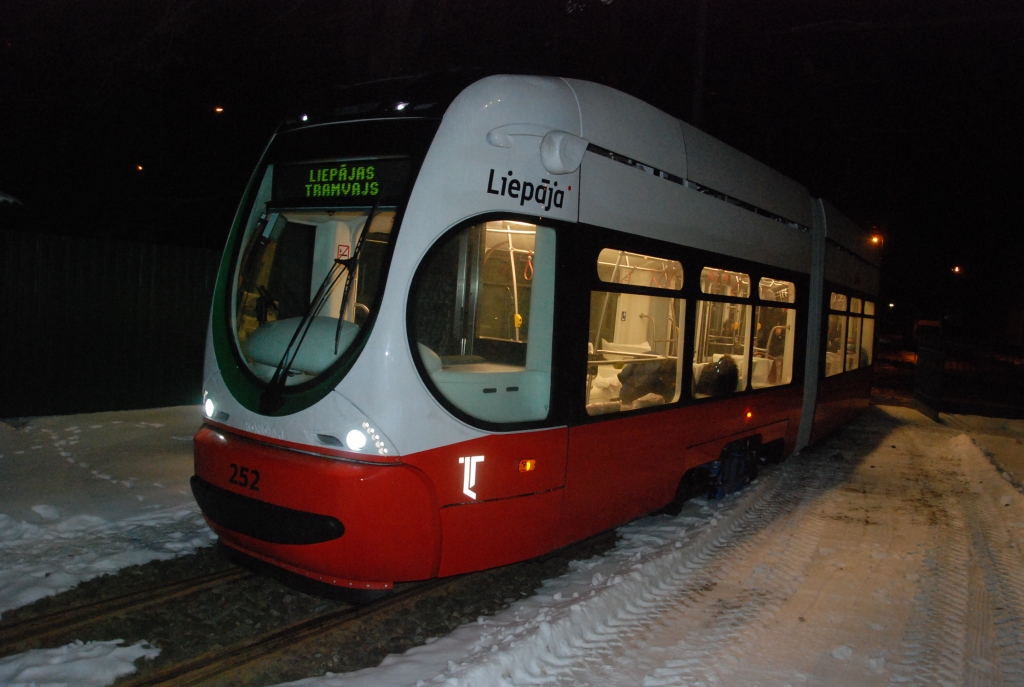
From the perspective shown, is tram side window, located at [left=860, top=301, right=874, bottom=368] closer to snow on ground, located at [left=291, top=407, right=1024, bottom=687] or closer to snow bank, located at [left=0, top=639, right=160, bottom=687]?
snow on ground, located at [left=291, top=407, right=1024, bottom=687]

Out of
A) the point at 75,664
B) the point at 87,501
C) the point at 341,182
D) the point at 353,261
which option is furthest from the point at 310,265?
the point at 87,501

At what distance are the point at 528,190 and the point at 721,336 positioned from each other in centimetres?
308

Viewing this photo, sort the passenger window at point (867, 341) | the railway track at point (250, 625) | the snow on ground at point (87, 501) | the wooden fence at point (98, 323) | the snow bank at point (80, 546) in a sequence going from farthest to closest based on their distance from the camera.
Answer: the passenger window at point (867, 341) < the wooden fence at point (98, 323) < the snow on ground at point (87, 501) < the snow bank at point (80, 546) < the railway track at point (250, 625)

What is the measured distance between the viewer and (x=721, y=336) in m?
6.81

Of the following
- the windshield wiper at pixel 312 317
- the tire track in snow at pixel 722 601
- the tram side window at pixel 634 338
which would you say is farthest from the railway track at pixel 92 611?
the tram side window at pixel 634 338

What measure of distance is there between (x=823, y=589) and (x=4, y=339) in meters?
9.60

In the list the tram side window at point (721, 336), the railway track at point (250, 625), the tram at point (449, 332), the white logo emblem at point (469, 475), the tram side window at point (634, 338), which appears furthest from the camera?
the tram side window at point (721, 336)

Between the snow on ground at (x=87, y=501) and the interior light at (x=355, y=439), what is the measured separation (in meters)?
2.37

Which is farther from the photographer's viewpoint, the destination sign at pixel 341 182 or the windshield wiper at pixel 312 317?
the destination sign at pixel 341 182

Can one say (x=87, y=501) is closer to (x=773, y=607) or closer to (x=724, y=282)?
(x=773, y=607)

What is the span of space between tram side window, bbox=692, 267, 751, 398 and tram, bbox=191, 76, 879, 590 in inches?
12.5

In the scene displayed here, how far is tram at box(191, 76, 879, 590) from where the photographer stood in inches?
157

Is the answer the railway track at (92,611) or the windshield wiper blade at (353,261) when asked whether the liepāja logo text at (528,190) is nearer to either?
the windshield wiper blade at (353,261)

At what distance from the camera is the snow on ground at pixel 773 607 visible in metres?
4.06
